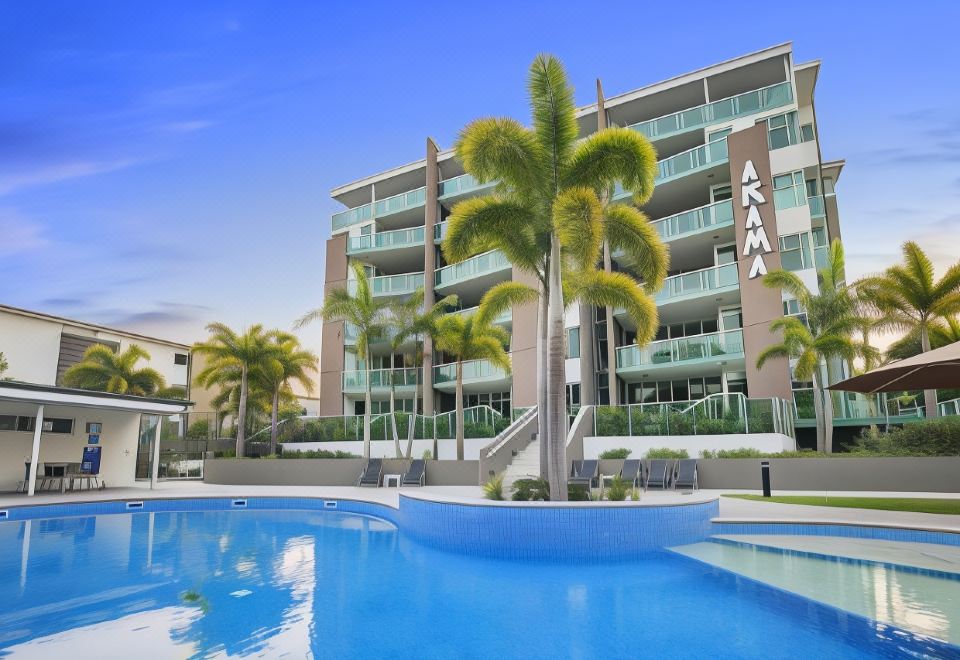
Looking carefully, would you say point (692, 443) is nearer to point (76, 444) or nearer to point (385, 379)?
point (385, 379)

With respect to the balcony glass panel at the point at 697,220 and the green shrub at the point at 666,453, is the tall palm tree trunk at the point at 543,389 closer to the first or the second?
the green shrub at the point at 666,453

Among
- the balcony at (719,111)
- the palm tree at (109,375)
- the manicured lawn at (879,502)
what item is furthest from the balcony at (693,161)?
the palm tree at (109,375)

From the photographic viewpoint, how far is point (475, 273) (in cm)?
2928

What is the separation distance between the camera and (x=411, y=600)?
7.18 meters

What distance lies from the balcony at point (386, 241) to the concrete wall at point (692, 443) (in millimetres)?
16261

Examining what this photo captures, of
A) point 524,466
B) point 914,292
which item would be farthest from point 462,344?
point 914,292

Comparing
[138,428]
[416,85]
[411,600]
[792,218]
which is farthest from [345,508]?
[792,218]


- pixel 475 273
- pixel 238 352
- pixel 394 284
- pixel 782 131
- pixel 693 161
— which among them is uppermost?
pixel 782 131

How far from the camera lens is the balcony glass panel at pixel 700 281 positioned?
23.1 meters

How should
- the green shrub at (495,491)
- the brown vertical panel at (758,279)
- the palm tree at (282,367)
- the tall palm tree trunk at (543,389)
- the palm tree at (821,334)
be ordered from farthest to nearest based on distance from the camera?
the palm tree at (282,367) → the brown vertical panel at (758,279) → the palm tree at (821,334) → the tall palm tree trunk at (543,389) → the green shrub at (495,491)

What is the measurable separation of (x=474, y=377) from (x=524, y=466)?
9528 mm

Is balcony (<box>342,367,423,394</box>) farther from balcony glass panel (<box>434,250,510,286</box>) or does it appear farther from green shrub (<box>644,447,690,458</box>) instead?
green shrub (<box>644,447,690,458</box>)

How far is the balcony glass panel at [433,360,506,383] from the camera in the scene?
27.1m

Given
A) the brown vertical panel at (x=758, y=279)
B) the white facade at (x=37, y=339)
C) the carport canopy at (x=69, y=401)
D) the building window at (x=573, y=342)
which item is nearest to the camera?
the carport canopy at (x=69, y=401)
